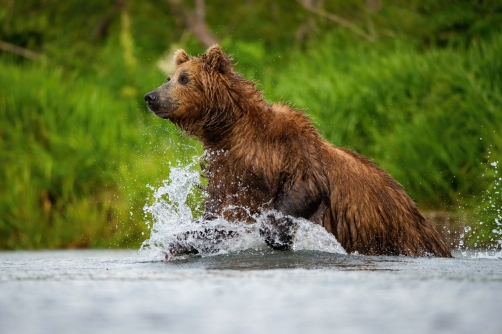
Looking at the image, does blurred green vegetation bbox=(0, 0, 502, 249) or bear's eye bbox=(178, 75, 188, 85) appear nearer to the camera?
bear's eye bbox=(178, 75, 188, 85)

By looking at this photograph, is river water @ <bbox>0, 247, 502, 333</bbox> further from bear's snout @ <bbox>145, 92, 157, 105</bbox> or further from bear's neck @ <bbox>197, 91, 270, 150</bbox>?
bear's snout @ <bbox>145, 92, 157, 105</bbox>

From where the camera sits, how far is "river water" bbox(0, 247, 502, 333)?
4.27 metres

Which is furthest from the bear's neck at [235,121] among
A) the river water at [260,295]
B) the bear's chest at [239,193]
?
the river water at [260,295]

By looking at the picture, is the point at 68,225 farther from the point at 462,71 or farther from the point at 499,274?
the point at 499,274

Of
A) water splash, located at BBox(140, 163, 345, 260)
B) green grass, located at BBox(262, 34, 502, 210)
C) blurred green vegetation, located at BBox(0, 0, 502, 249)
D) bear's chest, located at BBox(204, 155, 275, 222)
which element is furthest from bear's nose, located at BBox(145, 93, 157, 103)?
green grass, located at BBox(262, 34, 502, 210)

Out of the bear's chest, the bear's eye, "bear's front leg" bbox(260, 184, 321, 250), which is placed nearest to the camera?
"bear's front leg" bbox(260, 184, 321, 250)

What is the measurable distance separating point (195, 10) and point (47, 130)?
5.49m

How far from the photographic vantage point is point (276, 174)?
6816 millimetres

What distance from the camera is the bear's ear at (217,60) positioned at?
714 cm

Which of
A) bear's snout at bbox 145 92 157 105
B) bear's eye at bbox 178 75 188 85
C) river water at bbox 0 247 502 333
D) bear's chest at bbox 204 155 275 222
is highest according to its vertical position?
bear's eye at bbox 178 75 188 85

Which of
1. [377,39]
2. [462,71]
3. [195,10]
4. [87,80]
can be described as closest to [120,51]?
[87,80]

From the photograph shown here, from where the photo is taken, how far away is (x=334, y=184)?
698 cm

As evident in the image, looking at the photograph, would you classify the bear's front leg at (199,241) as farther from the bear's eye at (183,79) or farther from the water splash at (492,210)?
the water splash at (492,210)

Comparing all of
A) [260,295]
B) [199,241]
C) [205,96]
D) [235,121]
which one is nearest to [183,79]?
[205,96]
